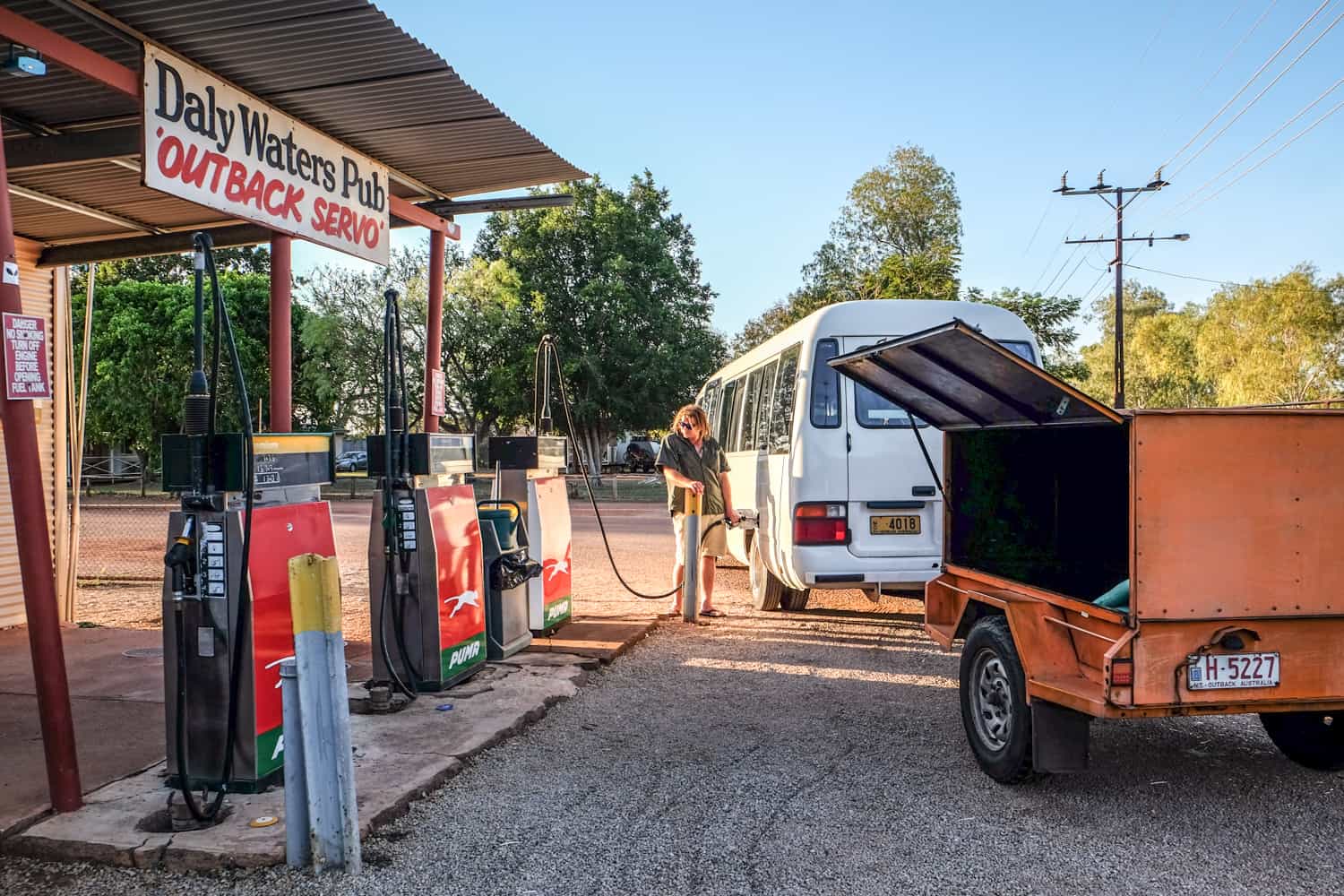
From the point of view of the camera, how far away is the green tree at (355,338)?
35000mm

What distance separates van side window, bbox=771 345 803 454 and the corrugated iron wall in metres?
5.67

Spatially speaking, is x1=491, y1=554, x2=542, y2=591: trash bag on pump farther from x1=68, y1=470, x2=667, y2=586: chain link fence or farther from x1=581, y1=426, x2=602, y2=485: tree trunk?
x1=581, y1=426, x2=602, y2=485: tree trunk

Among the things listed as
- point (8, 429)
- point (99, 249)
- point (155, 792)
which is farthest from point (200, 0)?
point (99, 249)

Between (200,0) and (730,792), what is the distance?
15.0ft

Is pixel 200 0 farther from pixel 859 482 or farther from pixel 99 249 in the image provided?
pixel 859 482

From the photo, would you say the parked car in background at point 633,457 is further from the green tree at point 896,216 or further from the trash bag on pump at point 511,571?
the trash bag on pump at point 511,571

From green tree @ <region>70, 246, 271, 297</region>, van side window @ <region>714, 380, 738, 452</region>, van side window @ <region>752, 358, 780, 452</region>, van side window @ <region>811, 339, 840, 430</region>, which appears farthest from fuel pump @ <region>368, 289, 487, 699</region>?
green tree @ <region>70, 246, 271, 297</region>

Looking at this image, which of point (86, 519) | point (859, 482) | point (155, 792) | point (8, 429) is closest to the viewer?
point (8, 429)

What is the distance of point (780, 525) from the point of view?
332 inches

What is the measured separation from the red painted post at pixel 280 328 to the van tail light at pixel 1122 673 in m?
5.42

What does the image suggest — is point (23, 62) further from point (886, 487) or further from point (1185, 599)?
point (886, 487)

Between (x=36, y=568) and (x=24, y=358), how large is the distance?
0.81 meters

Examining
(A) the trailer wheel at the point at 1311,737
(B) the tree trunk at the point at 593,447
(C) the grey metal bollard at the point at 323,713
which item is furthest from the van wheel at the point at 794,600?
(B) the tree trunk at the point at 593,447

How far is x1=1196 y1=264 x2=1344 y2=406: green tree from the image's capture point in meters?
52.3
